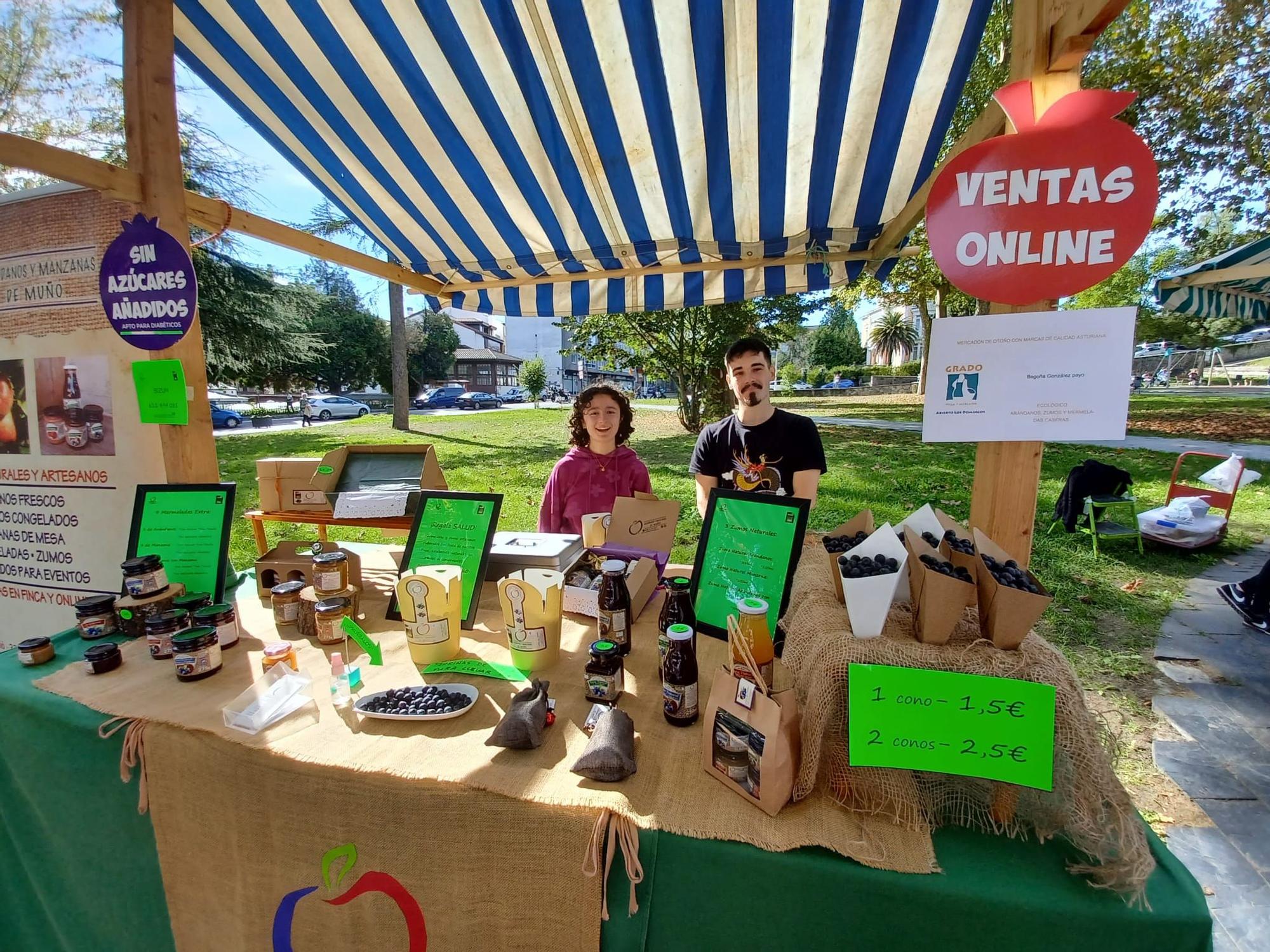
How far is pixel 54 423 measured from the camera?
2350mm

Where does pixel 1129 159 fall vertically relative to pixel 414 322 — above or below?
below

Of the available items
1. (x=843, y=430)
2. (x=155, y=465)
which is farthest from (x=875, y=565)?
(x=843, y=430)

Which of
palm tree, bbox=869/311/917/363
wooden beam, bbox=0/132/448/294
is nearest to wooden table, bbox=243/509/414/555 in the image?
wooden beam, bbox=0/132/448/294

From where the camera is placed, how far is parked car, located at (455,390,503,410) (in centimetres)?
3144

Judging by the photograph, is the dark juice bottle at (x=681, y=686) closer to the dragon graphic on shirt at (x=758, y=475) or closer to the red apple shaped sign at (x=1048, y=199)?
the red apple shaped sign at (x=1048, y=199)

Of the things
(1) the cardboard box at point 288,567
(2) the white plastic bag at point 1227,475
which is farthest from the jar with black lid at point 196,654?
(2) the white plastic bag at point 1227,475

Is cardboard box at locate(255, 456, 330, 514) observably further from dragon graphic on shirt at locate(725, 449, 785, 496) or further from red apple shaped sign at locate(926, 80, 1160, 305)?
red apple shaped sign at locate(926, 80, 1160, 305)

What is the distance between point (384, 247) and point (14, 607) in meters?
2.72

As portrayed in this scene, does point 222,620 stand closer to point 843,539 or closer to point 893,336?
point 843,539

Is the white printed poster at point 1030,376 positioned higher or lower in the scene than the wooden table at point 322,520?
higher

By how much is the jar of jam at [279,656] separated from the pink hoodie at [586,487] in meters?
1.45

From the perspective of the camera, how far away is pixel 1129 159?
47.5 inches

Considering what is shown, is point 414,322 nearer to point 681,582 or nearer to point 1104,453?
point 1104,453

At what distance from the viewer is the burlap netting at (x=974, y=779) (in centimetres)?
89
